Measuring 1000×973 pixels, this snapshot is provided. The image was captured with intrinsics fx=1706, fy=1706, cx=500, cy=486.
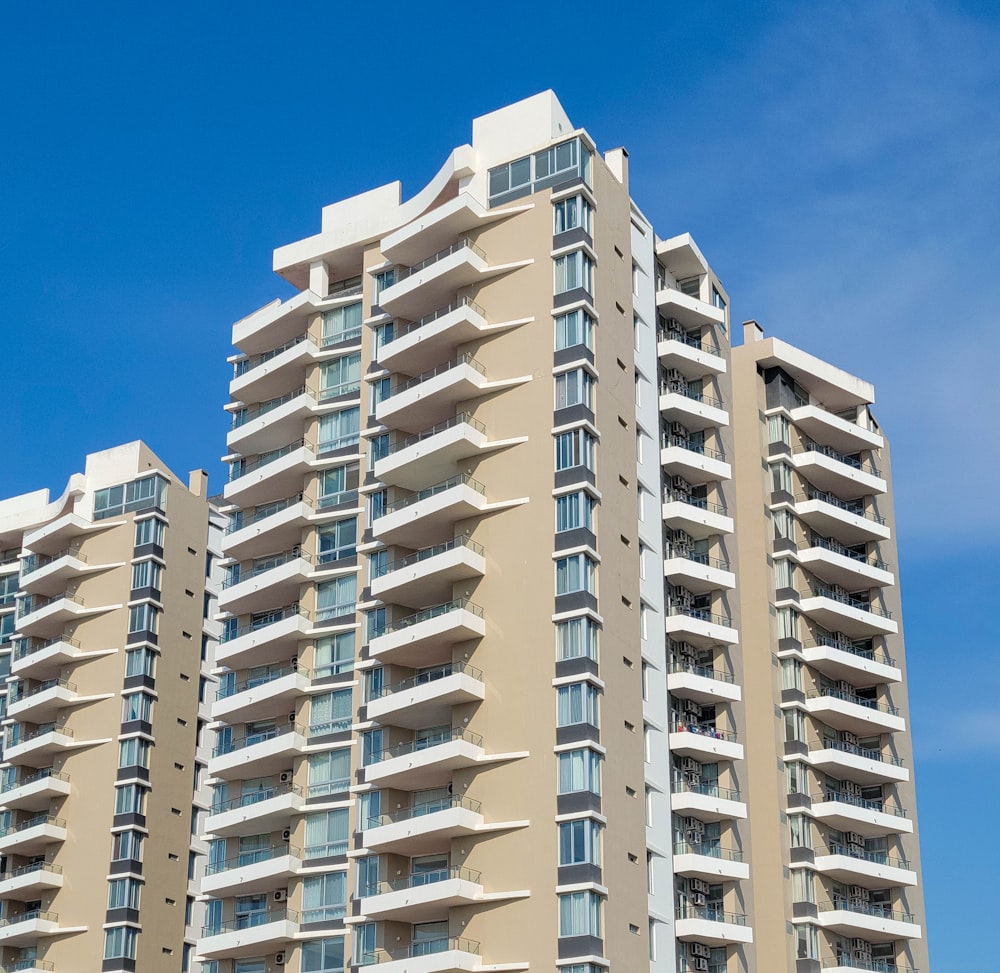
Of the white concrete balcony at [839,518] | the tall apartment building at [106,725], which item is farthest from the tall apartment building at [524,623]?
the tall apartment building at [106,725]

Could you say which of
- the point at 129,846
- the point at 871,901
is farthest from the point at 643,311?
the point at 129,846

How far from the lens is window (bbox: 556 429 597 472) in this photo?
2643 inches

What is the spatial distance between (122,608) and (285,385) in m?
16.9

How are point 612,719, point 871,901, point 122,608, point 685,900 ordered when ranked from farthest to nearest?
point 122,608
point 871,901
point 685,900
point 612,719

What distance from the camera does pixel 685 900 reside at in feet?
230

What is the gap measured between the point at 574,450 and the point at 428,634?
9255 millimetres

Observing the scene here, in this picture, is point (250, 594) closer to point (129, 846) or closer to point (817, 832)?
point (129, 846)

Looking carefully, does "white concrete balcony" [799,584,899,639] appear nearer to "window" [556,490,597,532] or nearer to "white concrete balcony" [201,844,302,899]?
"window" [556,490,597,532]

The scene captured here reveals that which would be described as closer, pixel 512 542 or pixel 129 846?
pixel 512 542

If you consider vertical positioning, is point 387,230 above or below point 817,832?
above

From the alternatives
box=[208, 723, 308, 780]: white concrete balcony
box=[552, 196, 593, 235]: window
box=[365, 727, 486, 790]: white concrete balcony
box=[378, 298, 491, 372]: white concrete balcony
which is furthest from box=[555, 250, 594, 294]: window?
box=[208, 723, 308, 780]: white concrete balcony

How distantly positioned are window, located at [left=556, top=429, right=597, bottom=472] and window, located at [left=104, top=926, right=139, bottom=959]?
117 ft

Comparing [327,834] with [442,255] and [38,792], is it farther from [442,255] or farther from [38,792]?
[442,255]

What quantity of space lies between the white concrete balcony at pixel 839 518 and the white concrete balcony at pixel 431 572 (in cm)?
2255
